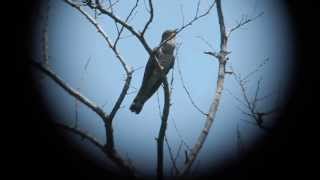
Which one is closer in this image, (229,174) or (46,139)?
(46,139)

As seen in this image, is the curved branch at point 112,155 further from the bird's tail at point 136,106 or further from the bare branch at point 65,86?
the bird's tail at point 136,106

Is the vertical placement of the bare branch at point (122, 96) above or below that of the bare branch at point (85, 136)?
above

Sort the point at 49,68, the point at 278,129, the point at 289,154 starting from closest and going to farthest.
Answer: the point at 49,68
the point at 278,129
the point at 289,154

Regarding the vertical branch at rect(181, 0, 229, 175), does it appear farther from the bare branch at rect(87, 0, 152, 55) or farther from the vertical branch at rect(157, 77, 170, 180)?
the bare branch at rect(87, 0, 152, 55)

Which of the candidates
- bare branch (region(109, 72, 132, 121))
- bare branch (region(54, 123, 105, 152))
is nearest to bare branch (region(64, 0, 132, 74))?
bare branch (region(109, 72, 132, 121))

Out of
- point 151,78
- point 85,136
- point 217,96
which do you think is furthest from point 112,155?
point 151,78

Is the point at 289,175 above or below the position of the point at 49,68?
below

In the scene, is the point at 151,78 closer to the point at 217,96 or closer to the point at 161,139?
the point at 217,96

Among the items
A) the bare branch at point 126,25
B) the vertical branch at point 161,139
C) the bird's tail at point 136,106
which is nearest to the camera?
the vertical branch at point 161,139

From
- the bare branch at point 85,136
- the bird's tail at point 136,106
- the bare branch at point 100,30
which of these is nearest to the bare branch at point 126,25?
the bare branch at point 100,30

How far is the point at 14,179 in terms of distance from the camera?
11.1 ft

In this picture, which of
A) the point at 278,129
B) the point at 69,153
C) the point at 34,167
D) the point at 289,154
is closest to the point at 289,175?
the point at 289,154

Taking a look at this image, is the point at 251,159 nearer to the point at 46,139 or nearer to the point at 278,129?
the point at 278,129

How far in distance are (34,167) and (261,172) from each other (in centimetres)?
218
